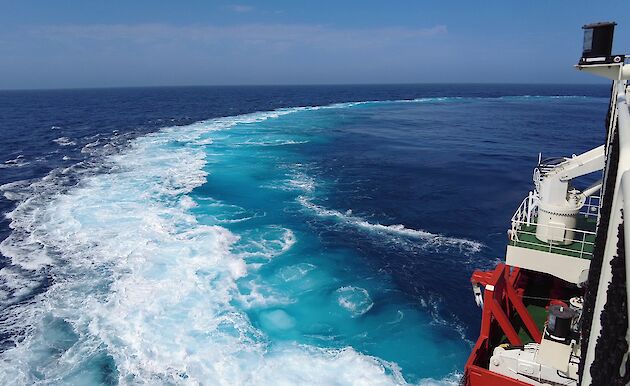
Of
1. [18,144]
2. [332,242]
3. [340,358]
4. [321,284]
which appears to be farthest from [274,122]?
[340,358]

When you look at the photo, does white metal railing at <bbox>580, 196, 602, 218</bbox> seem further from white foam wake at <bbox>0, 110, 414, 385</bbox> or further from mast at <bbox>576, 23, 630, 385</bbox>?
white foam wake at <bbox>0, 110, 414, 385</bbox>

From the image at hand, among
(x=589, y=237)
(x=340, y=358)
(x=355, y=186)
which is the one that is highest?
(x=589, y=237)

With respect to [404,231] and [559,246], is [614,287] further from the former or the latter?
[404,231]

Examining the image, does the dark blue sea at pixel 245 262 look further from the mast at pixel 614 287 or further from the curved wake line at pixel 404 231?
the mast at pixel 614 287

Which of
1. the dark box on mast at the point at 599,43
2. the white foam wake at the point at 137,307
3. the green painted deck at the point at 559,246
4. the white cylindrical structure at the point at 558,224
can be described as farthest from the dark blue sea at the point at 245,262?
the dark box on mast at the point at 599,43

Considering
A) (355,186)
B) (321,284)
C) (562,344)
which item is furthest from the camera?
(355,186)

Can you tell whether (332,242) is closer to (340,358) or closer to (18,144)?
(340,358)

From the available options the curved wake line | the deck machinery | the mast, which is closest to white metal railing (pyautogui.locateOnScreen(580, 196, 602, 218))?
the deck machinery
